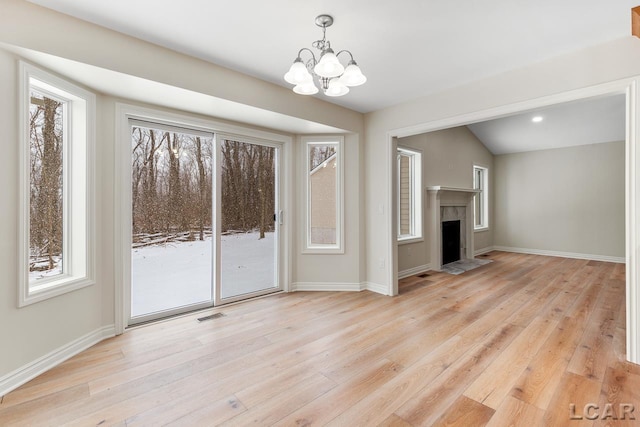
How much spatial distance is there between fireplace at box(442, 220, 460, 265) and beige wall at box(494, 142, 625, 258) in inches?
90.9

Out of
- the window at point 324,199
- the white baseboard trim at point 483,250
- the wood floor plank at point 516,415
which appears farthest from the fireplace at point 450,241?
the wood floor plank at point 516,415

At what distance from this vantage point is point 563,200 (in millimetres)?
6496

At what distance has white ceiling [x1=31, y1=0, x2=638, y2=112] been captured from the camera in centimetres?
187

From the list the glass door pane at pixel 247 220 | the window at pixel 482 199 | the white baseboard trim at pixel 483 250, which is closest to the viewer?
the glass door pane at pixel 247 220

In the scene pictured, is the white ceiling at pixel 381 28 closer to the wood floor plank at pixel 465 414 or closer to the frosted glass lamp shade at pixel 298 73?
the frosted glass lamp shade at pixel 298 73

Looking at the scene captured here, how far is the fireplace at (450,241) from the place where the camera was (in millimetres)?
5660

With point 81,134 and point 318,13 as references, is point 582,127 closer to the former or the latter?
point 318,13

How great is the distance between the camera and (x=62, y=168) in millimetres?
2381

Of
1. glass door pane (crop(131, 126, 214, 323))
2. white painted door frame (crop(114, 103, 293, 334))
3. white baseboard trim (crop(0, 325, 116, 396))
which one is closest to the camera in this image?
white baseboard trim (crop(0, 325, 116, 396))

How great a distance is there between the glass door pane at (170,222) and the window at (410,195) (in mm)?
3282

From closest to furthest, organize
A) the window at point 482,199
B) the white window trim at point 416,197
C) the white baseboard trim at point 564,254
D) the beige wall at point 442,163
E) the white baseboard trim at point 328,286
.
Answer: the white baseboard trim at point 328,286 < the beige wall at point 442,163 < the white window trim at point 416,197 < the white baseboard trim at point 564,254 < the window at point 482,199

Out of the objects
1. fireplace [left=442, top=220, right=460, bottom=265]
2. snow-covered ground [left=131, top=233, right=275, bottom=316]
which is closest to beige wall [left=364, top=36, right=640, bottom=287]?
snow-covered ground [left=131, top=233, right=275, bottom=316]

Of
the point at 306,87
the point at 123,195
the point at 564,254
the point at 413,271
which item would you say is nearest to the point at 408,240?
the point at 413,271

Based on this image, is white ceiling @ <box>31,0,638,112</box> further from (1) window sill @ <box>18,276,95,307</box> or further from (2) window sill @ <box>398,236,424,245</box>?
(2) window sill @ <box>398,236,424,245</box>
